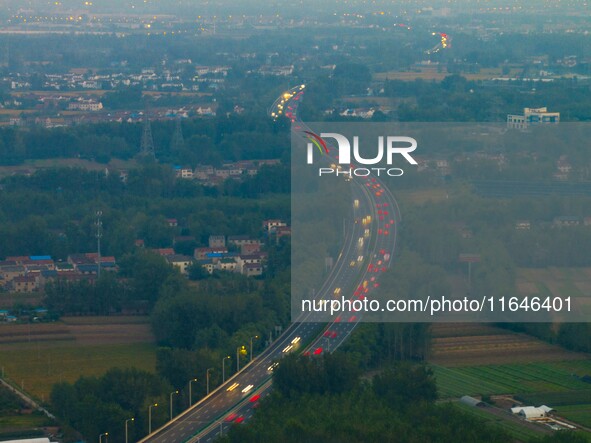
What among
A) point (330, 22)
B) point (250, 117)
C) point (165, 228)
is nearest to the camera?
point (165, 228)

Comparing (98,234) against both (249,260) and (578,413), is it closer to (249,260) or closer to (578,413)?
(249,260)

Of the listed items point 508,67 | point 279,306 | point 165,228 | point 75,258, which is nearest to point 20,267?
point 75,258

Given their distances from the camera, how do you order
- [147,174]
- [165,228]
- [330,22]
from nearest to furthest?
[165,228]
[147,174]
[330,22]

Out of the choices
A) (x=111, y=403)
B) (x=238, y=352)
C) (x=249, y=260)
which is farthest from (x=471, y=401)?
(x=249, y=260)

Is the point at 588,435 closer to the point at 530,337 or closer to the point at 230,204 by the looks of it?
the point at 530,337

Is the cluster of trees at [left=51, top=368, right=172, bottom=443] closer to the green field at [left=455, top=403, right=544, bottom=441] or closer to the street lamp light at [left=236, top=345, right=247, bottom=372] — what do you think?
the street lamp light at [left=236, top=345, right=247, bottom=372]

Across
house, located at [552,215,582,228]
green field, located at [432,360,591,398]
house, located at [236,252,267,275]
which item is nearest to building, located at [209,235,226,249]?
house, located at [236,252,267,275]

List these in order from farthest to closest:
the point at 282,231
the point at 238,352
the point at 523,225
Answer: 1. the point at 282,231
2. the point at 523,225
3. the point at 238,352
